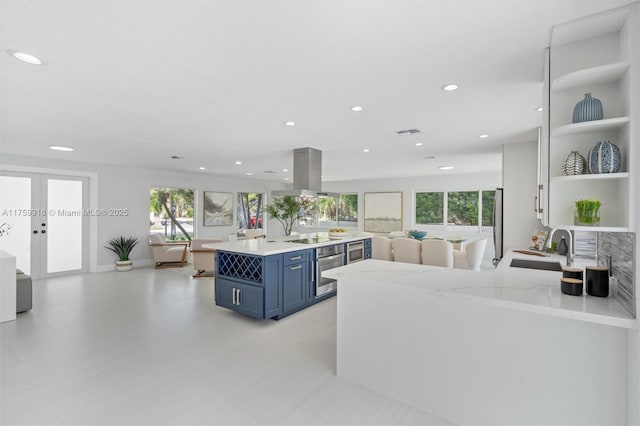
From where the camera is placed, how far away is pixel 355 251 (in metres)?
5.30

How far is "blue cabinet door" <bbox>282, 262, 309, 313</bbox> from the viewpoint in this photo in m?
3.87

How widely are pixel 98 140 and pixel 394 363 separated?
4.62 metres

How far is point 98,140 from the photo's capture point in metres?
4.27

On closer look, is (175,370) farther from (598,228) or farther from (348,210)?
(348,210)

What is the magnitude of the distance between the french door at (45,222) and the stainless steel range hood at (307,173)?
451 cm

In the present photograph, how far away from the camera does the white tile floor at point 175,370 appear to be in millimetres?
2037

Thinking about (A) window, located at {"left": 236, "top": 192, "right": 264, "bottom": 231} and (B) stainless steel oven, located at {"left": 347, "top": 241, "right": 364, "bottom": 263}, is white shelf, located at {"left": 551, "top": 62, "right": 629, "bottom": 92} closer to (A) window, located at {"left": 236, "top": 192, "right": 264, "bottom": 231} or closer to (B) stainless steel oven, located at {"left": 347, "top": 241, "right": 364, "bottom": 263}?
(B) stainless steel oven, located at {"left": 347, "top": 241, "right": 364, "bottom": 263}

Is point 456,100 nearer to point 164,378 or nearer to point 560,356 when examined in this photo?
point 560,356

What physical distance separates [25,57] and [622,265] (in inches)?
147

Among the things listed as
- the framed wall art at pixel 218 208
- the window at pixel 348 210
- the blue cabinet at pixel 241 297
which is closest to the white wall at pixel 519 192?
the blue cabinet at pixel 241 297

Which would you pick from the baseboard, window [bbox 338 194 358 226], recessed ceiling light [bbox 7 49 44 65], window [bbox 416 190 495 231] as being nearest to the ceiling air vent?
recessed ceiling light [bbox 7 49 44 65]

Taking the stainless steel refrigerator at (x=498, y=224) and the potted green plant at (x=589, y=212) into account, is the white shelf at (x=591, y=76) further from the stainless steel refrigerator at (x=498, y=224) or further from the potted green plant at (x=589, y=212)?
the stainless steel refrigerator at (x=498, y=224)

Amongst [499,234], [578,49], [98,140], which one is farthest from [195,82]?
[499,234]

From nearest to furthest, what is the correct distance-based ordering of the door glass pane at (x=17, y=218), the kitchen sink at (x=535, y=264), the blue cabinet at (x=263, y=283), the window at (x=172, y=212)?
the kitchen sink at (x=535, y=264) → the blue cabinet at (x=263, y=283) → the door glass pane at (x=17, y=218) → the window at (x=172, y=212)
